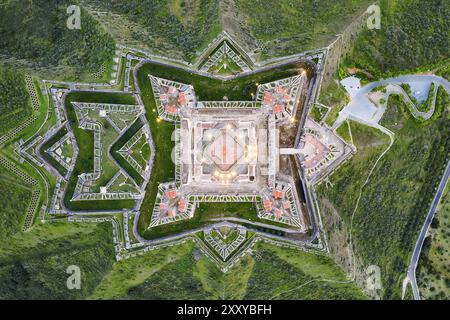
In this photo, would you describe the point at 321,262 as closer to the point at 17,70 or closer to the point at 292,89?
the point at 292,89

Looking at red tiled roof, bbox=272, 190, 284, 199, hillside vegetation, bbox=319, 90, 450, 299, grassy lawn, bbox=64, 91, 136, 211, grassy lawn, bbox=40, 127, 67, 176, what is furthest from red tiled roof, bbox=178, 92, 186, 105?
hillside vegetation, bbox=319, 90, 450, 299

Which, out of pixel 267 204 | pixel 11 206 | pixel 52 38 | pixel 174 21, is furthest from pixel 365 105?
pixel 11 206

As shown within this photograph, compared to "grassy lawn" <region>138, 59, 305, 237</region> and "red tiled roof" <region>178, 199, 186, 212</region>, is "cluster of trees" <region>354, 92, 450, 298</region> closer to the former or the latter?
"grassy lawn" <region>138, 59, 305, 237</region>

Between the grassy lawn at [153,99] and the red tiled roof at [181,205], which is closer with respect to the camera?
the red tiled roof at [181,205]

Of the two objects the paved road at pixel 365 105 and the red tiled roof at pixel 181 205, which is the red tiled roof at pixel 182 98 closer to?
the red tiled roof at pixel 181 205

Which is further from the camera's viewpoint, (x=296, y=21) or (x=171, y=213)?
(x=296, y=21)

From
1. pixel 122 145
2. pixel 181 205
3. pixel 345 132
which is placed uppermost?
pixel 345 132

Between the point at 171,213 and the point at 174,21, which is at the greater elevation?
the point at 174,21

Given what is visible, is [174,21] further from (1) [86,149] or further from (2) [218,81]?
(1) [86,149]

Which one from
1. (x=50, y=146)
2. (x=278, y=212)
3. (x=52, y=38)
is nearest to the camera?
(x=50, y=146)

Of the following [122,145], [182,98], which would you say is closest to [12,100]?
[122,145]

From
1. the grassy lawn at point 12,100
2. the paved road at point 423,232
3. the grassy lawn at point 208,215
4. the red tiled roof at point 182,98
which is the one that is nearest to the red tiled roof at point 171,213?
the grassy lawn at point 208,215

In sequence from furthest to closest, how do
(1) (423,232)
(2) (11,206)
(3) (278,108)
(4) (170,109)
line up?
(1) (423,232)
(4) (170,109)
(3) (278,108)
(2) (11,206)
